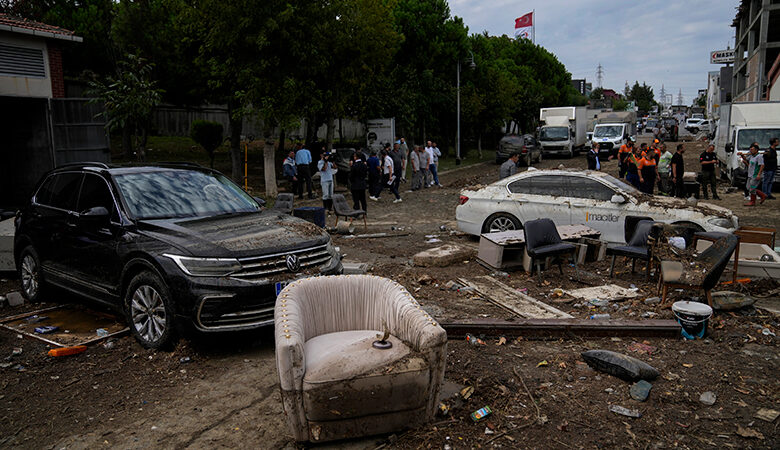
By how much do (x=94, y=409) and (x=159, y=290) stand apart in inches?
50.3

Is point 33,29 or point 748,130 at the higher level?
point 33,29

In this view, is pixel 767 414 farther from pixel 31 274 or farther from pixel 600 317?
pixel 31 274

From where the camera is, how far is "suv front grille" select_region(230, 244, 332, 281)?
564cm

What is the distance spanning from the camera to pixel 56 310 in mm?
7637

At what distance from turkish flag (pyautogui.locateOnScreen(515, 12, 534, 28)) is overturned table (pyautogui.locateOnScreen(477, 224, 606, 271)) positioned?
217 ft

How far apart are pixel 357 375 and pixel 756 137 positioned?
20.7 meters

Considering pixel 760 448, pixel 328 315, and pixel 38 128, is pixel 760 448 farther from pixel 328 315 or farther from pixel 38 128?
pixel 38 128

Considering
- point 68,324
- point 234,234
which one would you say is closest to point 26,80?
point 68,324

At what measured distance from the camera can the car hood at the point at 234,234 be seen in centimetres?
568

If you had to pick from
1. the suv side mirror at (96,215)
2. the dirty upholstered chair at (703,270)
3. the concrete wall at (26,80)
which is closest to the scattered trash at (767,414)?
the dirty upholstered chair at (703,270)

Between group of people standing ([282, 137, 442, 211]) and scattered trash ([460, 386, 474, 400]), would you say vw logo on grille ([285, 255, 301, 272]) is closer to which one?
scattered trash ([460, 386, 474, 400])

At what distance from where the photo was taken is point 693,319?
6168 mm

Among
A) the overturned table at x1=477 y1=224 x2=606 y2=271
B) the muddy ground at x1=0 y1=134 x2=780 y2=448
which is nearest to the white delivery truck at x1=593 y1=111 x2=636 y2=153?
the overturned table at x1=477 y1=224 x2=606 y2=271

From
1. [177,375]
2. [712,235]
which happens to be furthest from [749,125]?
[177,375]
